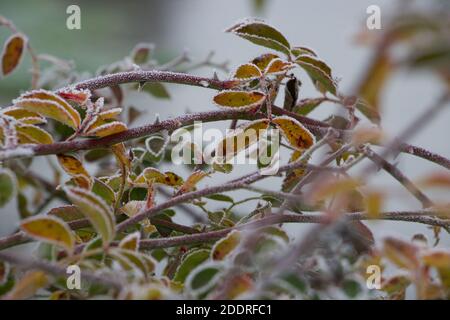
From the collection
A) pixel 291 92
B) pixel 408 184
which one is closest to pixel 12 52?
pixel 291 92

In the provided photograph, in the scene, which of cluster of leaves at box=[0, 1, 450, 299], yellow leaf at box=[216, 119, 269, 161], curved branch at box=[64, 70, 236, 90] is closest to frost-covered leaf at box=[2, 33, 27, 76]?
cluster of leaves at box=[0, 1, 450, 299]

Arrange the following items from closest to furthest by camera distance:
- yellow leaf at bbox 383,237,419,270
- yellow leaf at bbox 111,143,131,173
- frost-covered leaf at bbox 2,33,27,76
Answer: yellow leaf at bbox 383,237,419,270 → yellow leaf at bbox 111,143,131,173 → frost-covered leaf at bbox 2,33,27,76

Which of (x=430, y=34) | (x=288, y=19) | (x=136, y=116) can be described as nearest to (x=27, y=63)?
(x=288, y=19)

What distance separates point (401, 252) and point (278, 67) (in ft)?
0.57

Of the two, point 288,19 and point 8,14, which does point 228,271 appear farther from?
point 8,14

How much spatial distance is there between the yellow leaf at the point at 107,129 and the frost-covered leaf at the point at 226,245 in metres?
0.11

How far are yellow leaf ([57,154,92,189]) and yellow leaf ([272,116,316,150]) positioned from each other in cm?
14

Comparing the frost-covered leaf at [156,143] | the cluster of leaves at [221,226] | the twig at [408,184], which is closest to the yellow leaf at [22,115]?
the cluster of leaves at [221,226]

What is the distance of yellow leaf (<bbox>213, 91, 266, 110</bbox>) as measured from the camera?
1.57 feet

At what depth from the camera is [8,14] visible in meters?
1.70

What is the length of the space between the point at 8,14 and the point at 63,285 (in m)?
1.39

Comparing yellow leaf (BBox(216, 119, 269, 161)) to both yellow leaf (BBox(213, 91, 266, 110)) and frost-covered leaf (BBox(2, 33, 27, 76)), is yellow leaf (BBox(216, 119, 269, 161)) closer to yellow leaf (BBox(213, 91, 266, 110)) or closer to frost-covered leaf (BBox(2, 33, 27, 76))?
yellow leaf (BBox(213, 91, 266, 110))

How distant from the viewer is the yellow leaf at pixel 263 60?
1.73 ft

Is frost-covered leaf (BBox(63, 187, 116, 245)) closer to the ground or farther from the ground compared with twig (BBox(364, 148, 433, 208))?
closer to the ground
